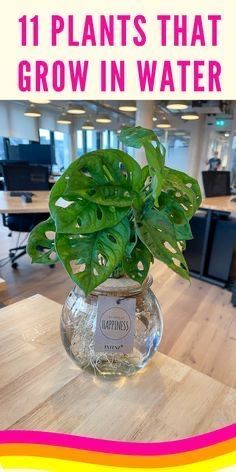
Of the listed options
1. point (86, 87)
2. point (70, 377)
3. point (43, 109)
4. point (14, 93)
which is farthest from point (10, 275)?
point (43, 109)

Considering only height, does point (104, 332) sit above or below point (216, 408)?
above

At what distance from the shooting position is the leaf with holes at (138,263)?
0.54 m

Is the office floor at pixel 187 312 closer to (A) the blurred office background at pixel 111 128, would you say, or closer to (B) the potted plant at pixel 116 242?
(B) the potted plant at pixel 116 242

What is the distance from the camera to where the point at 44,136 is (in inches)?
353

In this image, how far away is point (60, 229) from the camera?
45 cm

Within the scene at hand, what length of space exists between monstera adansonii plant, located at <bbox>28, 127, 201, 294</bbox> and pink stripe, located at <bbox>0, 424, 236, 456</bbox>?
0.25 meters

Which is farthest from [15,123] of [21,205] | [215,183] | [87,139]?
[21,205]

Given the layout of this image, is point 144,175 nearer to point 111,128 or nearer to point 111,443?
point 111,443

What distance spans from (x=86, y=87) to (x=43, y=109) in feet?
24.4

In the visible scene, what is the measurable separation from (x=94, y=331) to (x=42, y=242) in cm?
20

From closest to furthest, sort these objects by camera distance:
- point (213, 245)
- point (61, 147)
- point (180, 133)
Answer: point (213, 245)
point (180, 133)
point (61, 147)

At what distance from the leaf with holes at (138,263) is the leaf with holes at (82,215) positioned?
0.08m

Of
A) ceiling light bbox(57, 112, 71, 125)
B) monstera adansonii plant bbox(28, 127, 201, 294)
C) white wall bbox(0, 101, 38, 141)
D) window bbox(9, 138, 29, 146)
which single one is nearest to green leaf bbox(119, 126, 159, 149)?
monstera adansonii plant bbox(28, 127, 201, 294)

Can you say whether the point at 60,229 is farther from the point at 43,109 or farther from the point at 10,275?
the point at 43,109
